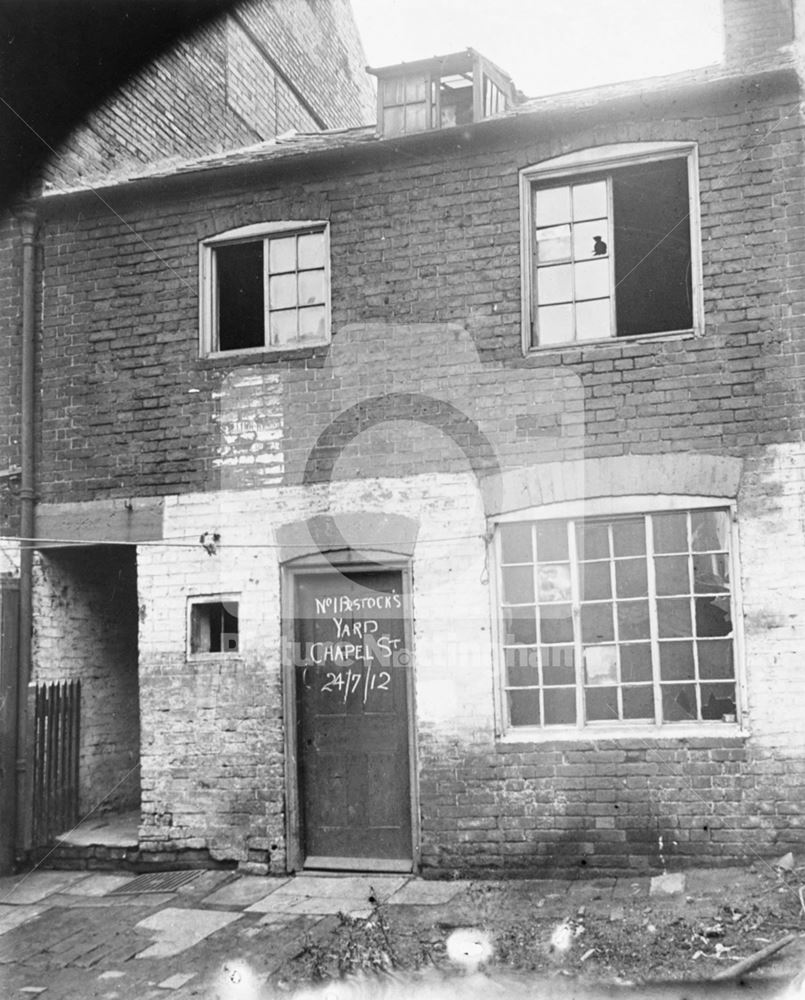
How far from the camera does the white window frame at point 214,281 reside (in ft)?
27.2

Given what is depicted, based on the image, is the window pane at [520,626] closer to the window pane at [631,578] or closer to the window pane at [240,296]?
the window pane at [631,578]

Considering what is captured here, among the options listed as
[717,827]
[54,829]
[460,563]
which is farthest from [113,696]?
[717,827]

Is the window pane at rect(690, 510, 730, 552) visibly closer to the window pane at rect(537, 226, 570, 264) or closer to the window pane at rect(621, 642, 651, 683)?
the window pane at rect(621, 642, 651, 683)

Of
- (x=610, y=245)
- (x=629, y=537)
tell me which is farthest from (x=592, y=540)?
(x=610, y=245)

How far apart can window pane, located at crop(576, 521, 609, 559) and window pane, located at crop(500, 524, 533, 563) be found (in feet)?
1.24

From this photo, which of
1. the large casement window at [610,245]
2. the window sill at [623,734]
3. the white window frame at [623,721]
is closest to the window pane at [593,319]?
the large casement window at [610,245]

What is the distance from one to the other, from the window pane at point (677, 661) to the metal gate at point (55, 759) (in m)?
5.18

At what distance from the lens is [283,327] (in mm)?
8445

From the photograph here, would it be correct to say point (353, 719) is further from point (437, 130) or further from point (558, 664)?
point (437, 130)

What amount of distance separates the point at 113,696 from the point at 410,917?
162 inches

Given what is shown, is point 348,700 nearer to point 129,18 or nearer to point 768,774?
point 768,774

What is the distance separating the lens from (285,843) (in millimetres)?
7941

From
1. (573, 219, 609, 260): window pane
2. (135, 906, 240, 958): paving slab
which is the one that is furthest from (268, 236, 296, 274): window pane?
(135, 906, 240, 958): paving slab

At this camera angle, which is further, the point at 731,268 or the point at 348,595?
the point at 348,595
